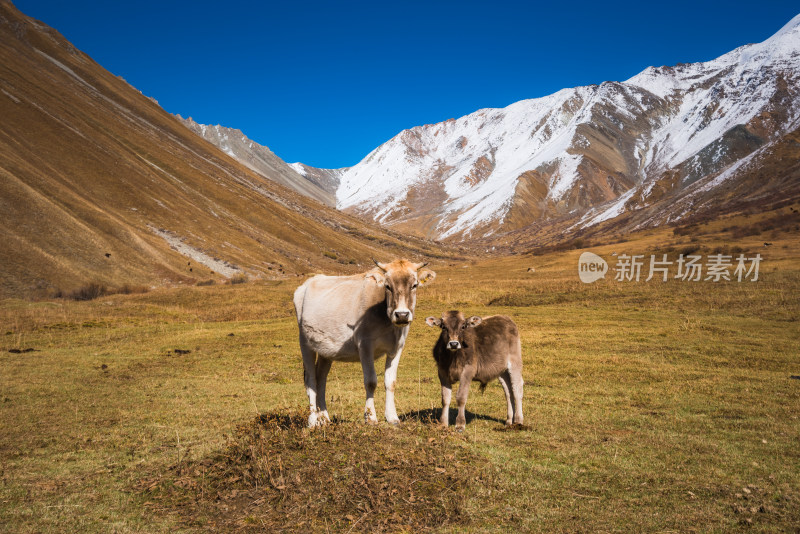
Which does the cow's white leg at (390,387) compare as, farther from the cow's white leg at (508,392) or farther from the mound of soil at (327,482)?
the cow's white leg at (508,392)

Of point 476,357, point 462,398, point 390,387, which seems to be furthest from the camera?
point 476,357

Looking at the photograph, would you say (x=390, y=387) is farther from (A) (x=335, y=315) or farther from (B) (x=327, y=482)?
(B) (x=327, y=482)

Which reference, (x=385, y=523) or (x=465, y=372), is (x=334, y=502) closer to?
(x=385, y=523)

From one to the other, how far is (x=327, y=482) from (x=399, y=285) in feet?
12.5

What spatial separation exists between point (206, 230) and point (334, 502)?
289 feet

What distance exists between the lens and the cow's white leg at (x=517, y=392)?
12273 millimetres

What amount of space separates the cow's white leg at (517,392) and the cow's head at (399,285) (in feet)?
13.3

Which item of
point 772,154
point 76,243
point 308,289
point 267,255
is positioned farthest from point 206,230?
point 772,154

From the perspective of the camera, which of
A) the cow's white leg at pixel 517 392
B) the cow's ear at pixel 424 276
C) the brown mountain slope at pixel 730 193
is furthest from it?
the brown mountain slope at pixel 730 193

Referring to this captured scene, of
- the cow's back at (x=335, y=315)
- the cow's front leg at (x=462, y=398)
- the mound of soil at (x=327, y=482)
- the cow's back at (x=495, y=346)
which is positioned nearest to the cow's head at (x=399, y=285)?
the cow's back at (x=335, y=315)

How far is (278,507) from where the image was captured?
7.28 metres

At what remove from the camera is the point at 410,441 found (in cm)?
890

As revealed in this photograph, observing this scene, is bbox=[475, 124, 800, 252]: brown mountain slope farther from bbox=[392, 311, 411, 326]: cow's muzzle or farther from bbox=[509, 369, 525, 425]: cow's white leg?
bbox=[392, 311, 411, 326]: cow's muzzle

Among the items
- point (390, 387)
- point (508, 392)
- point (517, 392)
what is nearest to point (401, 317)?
point (390, 387)
